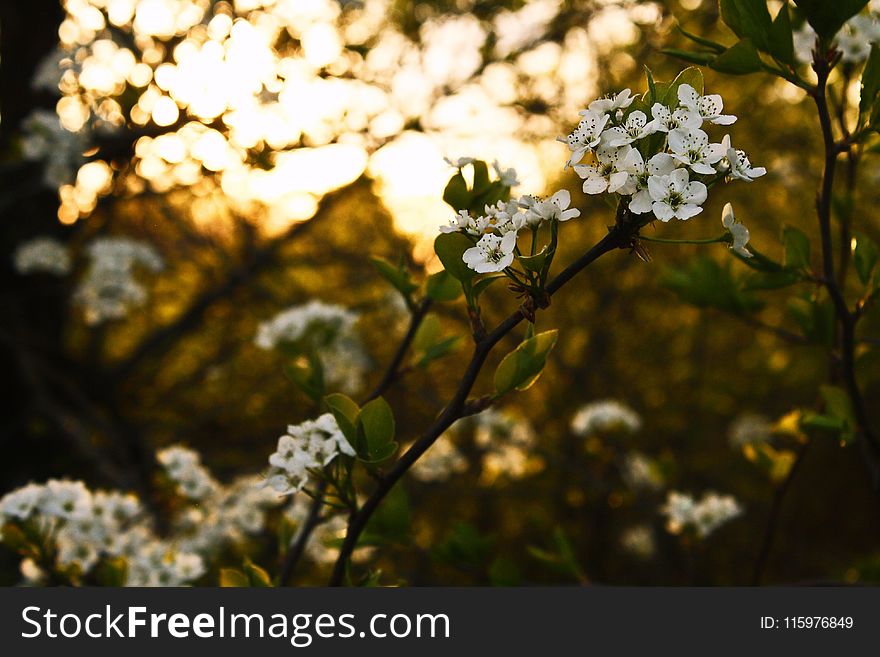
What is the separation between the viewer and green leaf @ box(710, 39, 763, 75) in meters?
1.26

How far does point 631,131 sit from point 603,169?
6 centimetres

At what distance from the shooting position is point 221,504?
2.73m

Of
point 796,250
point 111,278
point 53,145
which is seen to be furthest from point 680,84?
point 111,278

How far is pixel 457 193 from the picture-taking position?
4.41ft

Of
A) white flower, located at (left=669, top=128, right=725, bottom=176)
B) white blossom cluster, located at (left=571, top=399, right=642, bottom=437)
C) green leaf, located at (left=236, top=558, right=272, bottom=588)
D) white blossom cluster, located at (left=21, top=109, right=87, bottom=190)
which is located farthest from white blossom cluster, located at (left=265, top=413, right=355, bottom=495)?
white blossom cluster, located at (left=21, top=109, right=87, bottom=190)

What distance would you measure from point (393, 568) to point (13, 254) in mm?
2850

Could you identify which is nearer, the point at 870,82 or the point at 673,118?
the point at 673,118

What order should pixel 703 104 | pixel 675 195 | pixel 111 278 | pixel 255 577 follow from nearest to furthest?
1. pixel 675 195
2. pixel 703 104
3. pixel 255 577
4. pixel 111 278

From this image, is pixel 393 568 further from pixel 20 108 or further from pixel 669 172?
pixel 669 172

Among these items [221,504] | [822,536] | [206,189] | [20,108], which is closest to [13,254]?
[20,108]

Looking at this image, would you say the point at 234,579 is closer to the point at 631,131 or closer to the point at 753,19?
the point at 631,131

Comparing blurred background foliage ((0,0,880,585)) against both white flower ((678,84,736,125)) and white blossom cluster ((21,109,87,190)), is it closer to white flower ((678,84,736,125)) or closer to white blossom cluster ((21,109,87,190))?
white blossom cluster ((21,109,87,190))

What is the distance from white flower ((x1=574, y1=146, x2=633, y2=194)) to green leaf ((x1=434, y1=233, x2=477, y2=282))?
196 millimetres

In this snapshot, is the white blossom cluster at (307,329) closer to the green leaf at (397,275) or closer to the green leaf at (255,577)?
the green leaf at (397,275)
